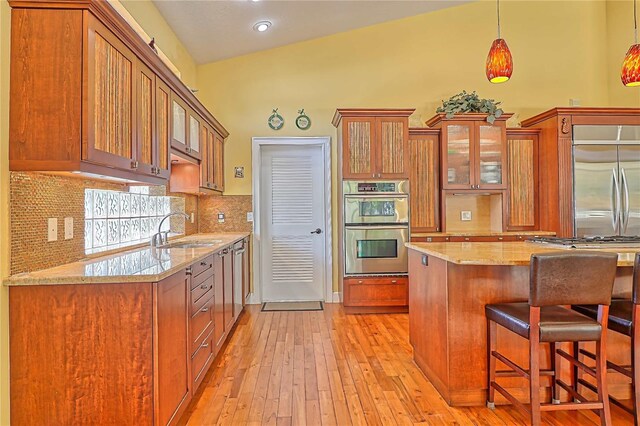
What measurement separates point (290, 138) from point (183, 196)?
1.53m

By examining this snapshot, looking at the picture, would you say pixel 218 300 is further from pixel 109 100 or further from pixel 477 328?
pixel 477 328

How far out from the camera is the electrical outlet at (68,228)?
2.11m

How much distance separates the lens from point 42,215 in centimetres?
191

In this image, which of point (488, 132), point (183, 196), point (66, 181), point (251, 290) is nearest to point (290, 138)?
point (183, 196)

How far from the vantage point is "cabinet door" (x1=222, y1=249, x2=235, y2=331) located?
11.0 ft

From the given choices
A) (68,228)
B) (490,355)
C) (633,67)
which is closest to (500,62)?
(633,67)

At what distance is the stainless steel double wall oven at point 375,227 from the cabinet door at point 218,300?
1.64m

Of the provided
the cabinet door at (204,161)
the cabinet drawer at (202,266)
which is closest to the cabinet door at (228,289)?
the cabinet drawer at (202,266)

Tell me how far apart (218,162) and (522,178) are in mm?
3770

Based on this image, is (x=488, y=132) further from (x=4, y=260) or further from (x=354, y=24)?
(x=4, y=260)

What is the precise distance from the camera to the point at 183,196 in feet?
13.8

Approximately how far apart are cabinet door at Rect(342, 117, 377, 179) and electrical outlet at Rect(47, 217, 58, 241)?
2935mm

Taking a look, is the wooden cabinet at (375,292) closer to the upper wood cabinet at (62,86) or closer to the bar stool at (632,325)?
the bar stool at (632,325)

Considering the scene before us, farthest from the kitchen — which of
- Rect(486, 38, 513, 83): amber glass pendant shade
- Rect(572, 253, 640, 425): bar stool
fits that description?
Rect(486, 38, 513, 83): amber glass pendant shade
